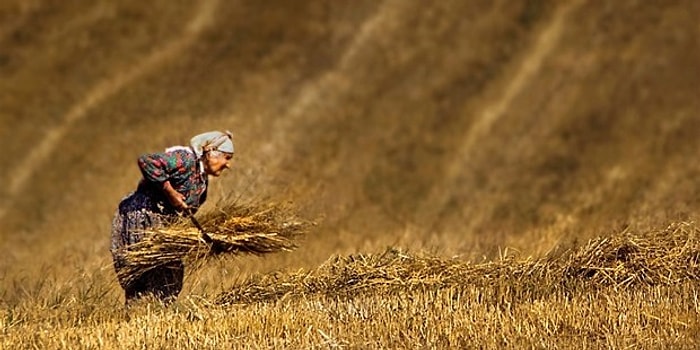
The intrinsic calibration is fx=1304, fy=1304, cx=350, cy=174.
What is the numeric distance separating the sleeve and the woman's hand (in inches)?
2.6

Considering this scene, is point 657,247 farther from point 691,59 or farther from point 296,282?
point 691,59

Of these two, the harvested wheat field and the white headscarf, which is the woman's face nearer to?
the white headscarf

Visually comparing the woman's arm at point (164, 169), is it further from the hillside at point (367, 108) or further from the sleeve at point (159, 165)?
the hillside at point (367, 108)

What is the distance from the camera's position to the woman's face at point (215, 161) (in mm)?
8469

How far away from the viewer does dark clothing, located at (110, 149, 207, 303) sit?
8.38 meters

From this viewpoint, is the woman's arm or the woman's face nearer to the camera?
the woman's arm

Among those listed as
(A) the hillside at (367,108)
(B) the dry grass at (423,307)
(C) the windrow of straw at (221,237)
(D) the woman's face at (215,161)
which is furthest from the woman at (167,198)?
(A) the hillside at (367,108)

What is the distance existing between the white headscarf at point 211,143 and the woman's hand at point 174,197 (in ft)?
0.95

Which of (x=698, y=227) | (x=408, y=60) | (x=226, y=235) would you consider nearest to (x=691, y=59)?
(x=408, y=60)

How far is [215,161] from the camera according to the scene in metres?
8.48

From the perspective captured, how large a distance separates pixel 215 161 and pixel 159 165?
0.41 meters

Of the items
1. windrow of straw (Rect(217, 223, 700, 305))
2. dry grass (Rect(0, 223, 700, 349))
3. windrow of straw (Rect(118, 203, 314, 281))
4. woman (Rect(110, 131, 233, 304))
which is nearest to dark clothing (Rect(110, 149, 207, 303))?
woman (Rect(110, 131, 233, 304))

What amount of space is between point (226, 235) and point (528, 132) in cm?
1460

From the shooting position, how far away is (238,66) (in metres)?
25.5
